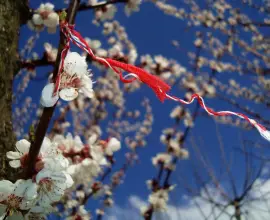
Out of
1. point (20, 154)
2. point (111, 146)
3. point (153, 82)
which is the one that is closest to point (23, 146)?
point (20, 154)

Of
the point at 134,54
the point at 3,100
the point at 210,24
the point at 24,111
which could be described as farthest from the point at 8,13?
the point at 24,111

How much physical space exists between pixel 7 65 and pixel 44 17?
27.5 inches

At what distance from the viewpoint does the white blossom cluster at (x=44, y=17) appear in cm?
229

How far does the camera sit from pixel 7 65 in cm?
172

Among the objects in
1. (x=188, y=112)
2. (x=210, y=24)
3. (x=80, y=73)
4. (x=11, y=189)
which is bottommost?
(x=188, y=112)

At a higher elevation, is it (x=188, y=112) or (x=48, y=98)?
(x=48, y=98)

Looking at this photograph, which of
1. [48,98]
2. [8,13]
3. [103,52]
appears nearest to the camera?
[48,98]

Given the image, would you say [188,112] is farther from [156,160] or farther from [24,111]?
[24,111]

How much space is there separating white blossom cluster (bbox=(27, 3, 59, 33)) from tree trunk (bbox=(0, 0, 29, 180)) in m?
0.25

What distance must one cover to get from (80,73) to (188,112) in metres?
4.23

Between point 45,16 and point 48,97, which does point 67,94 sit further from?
point 45,16

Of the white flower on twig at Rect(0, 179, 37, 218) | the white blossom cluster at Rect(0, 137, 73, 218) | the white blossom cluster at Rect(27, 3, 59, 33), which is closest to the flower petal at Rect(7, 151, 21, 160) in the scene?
the white blossom cluster at Rect(0, 137, 73, 218)

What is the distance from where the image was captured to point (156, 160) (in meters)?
4.96

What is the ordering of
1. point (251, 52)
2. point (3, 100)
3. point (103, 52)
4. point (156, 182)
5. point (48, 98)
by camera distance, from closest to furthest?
1. point (48, 98)
2. point (3, 100)
3. point (103, 52)
4. point (251, 52)
5. point (156, 182)
